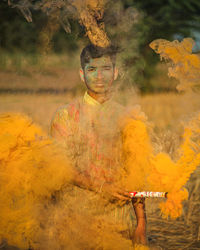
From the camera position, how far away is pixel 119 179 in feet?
4.66

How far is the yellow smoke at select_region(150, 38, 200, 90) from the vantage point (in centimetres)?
146

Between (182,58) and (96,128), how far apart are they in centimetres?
47

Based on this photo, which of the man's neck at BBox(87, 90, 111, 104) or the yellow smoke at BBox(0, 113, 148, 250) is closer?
the yellow smoke at BBox(0, 113, 148, 250)

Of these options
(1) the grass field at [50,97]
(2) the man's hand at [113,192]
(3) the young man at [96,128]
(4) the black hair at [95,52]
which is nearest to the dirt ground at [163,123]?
(1) the grass field at [50,97]

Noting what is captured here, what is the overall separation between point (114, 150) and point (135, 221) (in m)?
0.35

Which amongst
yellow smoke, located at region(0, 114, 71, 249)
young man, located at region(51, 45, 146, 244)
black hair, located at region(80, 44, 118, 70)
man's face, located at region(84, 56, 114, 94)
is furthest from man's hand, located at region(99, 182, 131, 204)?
black hair, located at region(80, 44, 118, 70)

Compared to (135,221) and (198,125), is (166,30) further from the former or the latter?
(135,221)

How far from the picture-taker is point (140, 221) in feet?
4.84

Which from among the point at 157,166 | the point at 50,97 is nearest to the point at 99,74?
the point at 50,97

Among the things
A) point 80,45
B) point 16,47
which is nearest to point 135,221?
point 80,45

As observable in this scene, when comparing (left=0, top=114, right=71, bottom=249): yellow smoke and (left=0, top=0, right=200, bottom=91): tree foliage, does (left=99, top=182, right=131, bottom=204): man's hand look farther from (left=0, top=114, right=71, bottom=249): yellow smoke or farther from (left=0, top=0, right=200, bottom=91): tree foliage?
(left=0, top=0, right=200, bottom=91): tree foliage

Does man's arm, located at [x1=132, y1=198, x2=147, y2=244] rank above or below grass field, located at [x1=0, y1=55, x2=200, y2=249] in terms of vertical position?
below

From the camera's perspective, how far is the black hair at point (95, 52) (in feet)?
4.69

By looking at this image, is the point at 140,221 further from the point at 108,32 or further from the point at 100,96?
the point at 108,32
